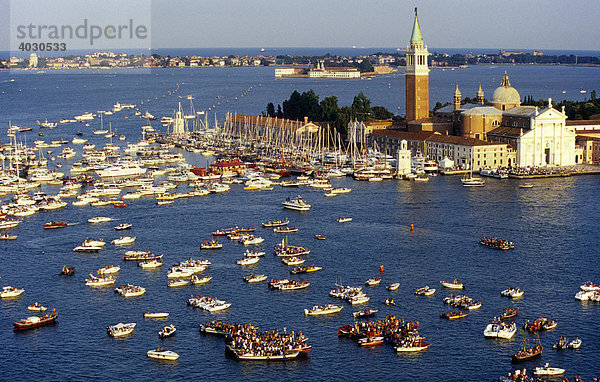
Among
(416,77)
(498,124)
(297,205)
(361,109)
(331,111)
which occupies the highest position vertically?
(416,77)

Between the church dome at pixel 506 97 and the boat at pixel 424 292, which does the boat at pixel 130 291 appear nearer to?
the boat at pixel 424 292

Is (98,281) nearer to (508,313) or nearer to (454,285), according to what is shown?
(454,285)

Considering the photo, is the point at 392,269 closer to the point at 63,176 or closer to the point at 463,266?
the point at 463,266

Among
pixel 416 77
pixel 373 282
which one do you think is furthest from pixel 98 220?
pixel 416 77

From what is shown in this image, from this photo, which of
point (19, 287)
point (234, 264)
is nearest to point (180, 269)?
point (234, 264)

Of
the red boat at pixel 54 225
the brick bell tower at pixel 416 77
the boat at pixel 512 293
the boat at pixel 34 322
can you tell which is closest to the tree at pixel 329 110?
the brick bell tower at pixel 416 77

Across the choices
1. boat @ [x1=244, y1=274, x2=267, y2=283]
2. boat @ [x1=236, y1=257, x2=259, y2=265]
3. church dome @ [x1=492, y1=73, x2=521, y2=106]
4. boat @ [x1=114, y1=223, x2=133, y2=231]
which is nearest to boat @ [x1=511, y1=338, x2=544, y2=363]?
boat @ [x1=244, y1=274, x2=267, y2=283]
